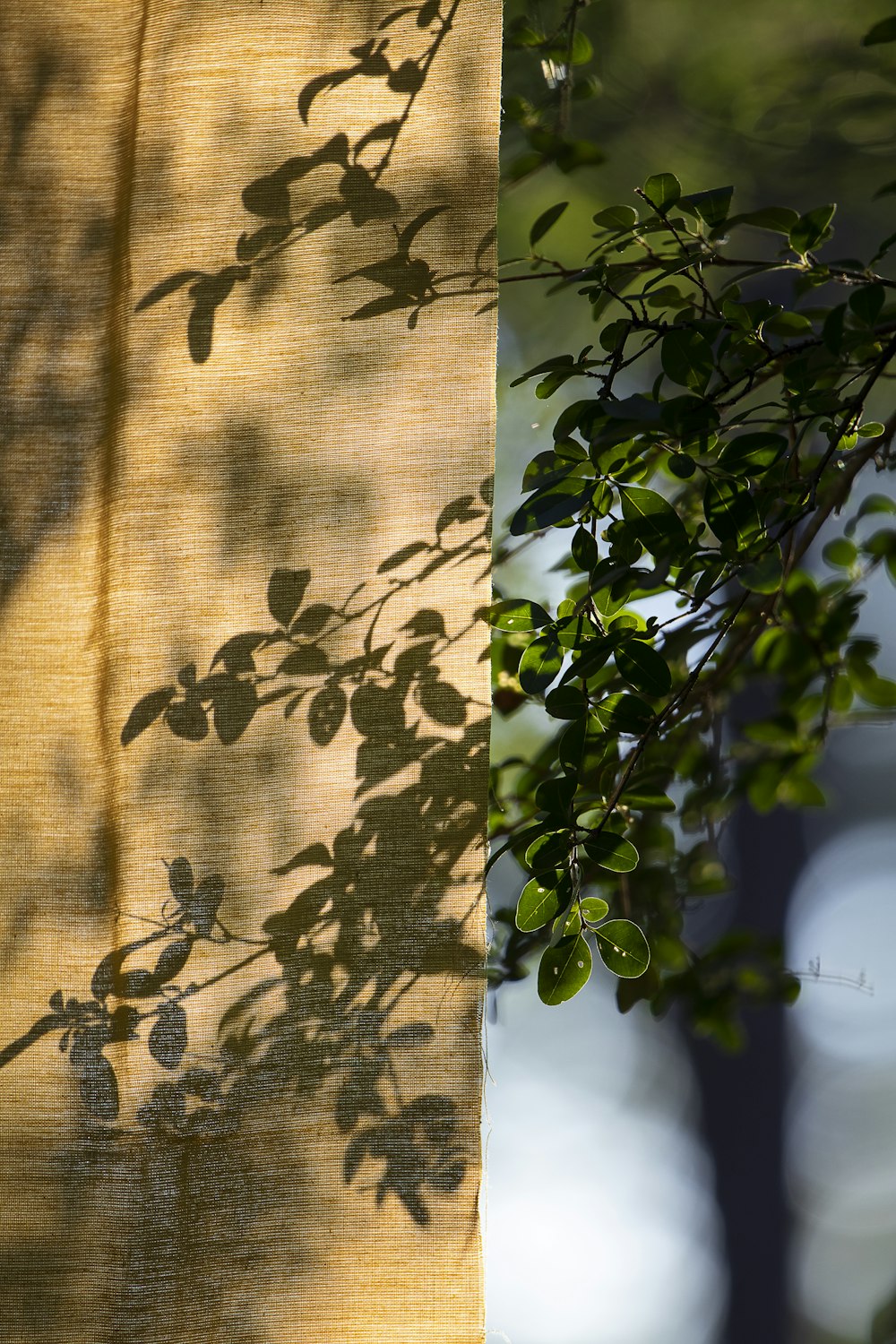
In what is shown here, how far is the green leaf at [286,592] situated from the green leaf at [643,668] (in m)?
0.19

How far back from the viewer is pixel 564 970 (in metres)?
0.54

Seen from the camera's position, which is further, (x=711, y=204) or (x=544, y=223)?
(x=544, y=223)

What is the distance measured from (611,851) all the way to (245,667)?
0.78ft

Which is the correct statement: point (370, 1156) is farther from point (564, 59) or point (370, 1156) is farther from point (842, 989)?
point (842, 989)

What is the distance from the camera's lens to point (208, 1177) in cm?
56

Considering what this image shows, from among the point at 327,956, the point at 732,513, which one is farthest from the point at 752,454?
the point at 327,956

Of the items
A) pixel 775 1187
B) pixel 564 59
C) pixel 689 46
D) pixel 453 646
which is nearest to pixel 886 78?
pixel 689 46

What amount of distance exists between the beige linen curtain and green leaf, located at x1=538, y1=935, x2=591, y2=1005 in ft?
0.17

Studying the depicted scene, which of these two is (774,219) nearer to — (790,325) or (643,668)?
(790,325)

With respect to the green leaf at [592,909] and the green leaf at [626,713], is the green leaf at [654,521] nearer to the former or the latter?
the green leaf at [626,713]

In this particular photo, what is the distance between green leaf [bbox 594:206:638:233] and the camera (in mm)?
606

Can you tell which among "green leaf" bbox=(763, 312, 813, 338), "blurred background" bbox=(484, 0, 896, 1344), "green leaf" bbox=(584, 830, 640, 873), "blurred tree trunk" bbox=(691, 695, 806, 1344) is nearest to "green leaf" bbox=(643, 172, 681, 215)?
"green leaf" bbox=(763, 312, 813, 338)

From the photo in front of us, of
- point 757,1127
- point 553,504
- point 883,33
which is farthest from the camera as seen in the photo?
point 757,1127

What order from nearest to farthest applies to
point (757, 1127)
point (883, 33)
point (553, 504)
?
point (553, 504), point (883, 33), point (757, 1127)
